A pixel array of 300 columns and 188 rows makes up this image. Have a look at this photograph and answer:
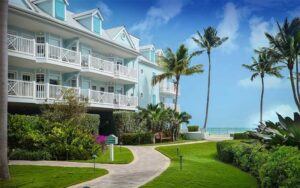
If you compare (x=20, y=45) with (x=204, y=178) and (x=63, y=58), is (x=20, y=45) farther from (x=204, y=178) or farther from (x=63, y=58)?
(x=204, y=178)

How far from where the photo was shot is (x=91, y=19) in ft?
113

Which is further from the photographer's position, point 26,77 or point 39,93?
point 26,77

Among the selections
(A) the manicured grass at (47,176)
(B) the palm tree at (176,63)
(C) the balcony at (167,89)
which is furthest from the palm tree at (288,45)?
(A) the manicured grass at (47,176)

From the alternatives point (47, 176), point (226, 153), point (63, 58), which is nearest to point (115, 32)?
point (63, 58)

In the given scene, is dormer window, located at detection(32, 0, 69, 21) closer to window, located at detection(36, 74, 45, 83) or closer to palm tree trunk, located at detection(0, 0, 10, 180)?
window, located at detection(36, 74, 45, 83)

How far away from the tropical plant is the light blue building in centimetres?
1619

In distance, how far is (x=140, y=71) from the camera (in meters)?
43.8

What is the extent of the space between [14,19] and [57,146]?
1087 centimetres

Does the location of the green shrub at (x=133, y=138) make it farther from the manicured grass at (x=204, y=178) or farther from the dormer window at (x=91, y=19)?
the manicured grass at (x=204, y=178)

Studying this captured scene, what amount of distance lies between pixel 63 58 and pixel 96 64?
4.24 m

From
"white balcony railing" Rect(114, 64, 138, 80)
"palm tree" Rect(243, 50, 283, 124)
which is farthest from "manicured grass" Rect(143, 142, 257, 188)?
"palm tree" Rect(243, 50, 283, 124)

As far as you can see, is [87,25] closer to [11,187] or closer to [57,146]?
[57,146]

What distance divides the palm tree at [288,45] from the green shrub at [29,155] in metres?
25.9

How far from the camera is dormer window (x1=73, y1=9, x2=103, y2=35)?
34.5 meters
